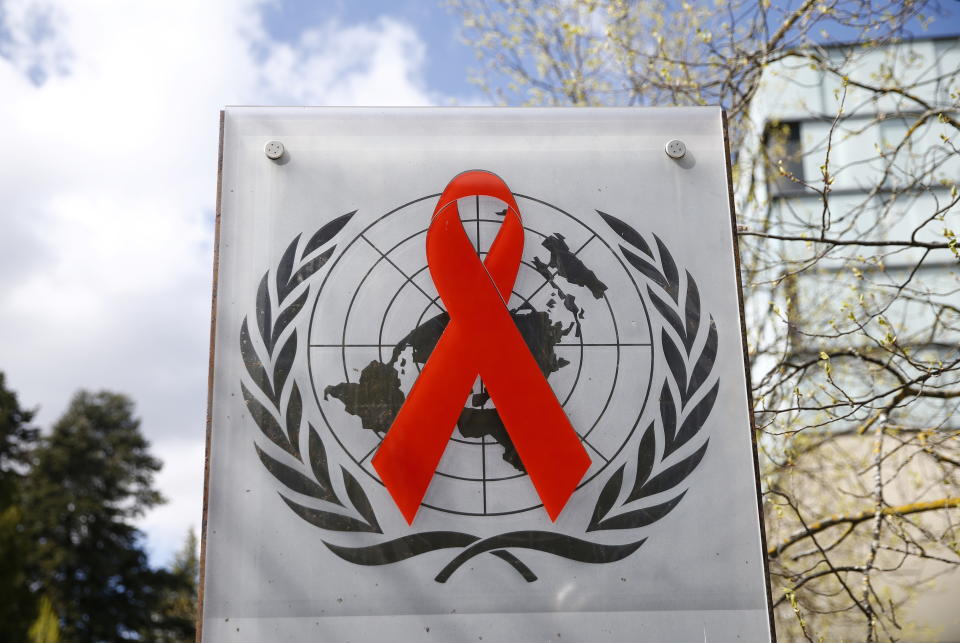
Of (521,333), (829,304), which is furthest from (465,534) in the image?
(829,304)

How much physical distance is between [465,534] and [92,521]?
80.7ft

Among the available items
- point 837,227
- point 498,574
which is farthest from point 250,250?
point 837,227

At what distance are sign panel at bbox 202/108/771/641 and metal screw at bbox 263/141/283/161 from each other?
10mm

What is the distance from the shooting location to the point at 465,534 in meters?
3.09

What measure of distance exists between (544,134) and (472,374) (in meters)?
1.06

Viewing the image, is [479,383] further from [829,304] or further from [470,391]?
[829,304]

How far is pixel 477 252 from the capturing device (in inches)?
135

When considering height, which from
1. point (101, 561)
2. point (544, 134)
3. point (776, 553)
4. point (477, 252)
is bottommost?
point (101, 561)

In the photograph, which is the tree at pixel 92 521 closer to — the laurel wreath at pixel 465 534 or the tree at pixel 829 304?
Answer: the tree at pixel 829 304

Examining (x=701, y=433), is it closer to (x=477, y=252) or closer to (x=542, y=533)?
(x=542, y=533)

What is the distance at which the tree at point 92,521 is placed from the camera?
23.1 metres

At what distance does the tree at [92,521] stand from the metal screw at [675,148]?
2338 cm

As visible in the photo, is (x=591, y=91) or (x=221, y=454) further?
(x=591, y=91)

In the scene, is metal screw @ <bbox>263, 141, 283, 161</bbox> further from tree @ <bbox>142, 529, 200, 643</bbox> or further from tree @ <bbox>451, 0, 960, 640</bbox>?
tree @ <bbox>142, 529, 200, 643</bbox>
